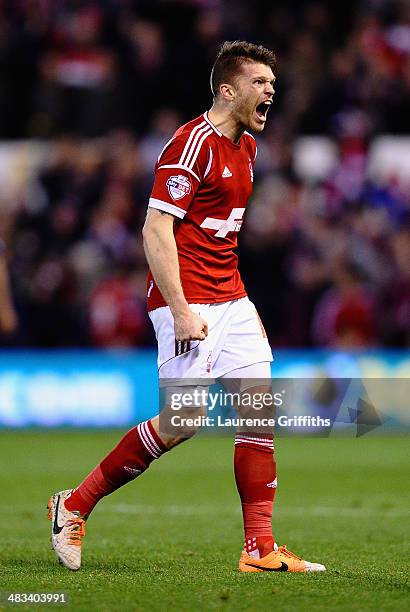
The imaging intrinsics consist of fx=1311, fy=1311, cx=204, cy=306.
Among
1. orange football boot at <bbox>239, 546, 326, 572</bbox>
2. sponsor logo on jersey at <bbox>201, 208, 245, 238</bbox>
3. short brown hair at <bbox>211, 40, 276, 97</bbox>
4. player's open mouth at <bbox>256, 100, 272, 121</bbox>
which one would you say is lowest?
orange football boot at <bbox>239, 546, 326, 572</bbox>

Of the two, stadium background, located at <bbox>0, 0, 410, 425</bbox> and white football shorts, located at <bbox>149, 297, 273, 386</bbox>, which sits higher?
stadium background, located at <bbox>0, 0, 410, 425</bbox>

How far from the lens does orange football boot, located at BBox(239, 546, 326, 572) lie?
5.94m

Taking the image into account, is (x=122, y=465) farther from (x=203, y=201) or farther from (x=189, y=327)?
(x=203, y=201)

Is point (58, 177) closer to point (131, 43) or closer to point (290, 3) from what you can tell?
point (131, 43)

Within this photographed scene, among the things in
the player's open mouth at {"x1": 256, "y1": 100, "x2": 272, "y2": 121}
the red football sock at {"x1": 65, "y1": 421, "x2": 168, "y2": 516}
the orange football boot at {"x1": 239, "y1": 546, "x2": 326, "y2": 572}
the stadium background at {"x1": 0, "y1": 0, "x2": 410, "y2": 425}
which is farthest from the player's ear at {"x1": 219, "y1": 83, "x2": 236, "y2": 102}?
the stadium background at {"x1": 0, "y1": 0, "x2": 410, "y2": 425}

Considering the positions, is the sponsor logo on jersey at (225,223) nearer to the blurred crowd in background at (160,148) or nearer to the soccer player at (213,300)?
the soccer player at (213,300)

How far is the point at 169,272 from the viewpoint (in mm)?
5840

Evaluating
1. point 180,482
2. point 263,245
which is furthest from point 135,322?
point 180,482

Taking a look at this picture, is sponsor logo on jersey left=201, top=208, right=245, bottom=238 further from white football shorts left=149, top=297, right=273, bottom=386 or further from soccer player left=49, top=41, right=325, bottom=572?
white football shorts left=149, top=297, right=273, bottom=386

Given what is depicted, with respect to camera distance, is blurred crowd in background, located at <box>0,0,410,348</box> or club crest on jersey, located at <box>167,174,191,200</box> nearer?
club crest on jersey, located at <box>167,174,191,200</box>

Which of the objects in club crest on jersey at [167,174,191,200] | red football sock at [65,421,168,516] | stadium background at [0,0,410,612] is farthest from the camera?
stadium background at [0,0,410,612]

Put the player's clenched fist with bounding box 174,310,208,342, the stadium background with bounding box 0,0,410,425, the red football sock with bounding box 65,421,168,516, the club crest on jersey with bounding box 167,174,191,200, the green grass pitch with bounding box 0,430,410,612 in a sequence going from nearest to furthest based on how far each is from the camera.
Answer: the green grass pitch with bounding box 0,430,410,612, the player's clenched fist with bounding box 174,310,208,342, the club crest on jersey with bounding box 167,174,191,200, the red football sock with bounding box 65,421,168,516, the stadium background with bounding box 0,0,410,425

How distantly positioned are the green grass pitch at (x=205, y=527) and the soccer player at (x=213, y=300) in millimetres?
239

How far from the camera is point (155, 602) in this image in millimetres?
5047
